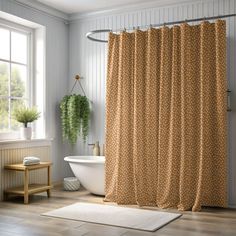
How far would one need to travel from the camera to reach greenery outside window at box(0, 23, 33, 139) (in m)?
5.24

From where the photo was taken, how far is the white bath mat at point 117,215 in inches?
150

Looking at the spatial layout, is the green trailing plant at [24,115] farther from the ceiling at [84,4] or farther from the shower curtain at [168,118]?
Answer: the ceiling at [84,4]

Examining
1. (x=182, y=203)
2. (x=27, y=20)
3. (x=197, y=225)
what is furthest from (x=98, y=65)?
(x=197, y=225)

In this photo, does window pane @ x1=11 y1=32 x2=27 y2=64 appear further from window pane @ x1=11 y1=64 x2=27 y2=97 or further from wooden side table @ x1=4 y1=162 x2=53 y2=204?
wooden side table @ x1=4 y1=162 x2=53 y2=204

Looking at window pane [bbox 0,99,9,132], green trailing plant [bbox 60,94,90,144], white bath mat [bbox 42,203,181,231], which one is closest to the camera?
white bath mat [bbox 42,203,181,231]

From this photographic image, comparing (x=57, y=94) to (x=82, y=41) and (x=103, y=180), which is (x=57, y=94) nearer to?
(x=82, y=41)

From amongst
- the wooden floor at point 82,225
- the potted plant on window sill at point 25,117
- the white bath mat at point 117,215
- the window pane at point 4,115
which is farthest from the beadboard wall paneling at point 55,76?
the white bath mat at point 117,215

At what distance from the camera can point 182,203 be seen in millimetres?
4523

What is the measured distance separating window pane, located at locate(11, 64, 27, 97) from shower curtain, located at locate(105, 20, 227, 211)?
140cm

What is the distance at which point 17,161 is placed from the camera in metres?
5.18

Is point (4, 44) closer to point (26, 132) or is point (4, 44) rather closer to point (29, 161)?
point (26, 132)

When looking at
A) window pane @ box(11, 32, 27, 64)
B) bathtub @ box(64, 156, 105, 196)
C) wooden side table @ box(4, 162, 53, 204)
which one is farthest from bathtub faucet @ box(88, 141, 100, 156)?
window pane @ box(11, 32, 27, 64)

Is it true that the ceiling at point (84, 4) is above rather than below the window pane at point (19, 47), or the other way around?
above

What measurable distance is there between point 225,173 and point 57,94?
9.41 feet
